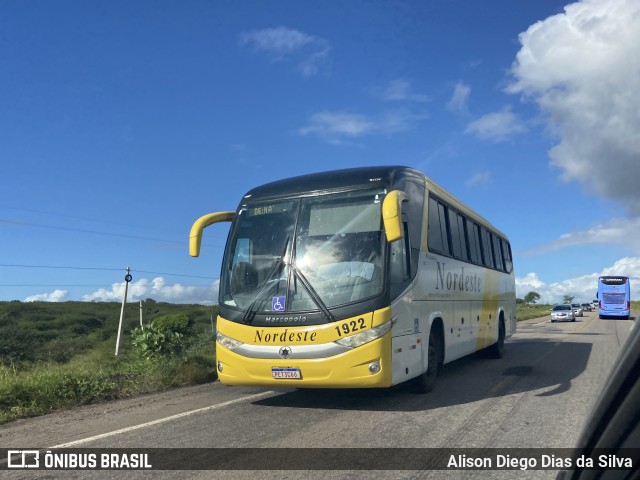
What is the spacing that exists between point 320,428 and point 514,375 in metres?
5.98

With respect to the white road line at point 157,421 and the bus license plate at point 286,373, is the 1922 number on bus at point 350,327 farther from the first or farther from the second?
the white road line at point 157,421

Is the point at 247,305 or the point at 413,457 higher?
the point at 247,305

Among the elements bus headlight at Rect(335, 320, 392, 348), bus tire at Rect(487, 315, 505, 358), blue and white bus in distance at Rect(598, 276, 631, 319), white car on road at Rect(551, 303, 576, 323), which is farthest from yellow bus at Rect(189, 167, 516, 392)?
blue and white bus in distance at Rect(598, 276, 631, 319)

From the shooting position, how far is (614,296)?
4641 cm

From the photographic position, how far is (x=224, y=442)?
6.10m

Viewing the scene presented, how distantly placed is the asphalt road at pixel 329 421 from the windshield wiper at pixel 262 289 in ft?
4.45

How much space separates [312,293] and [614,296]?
1826 inches

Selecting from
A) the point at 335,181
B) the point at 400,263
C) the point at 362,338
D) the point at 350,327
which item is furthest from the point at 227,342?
the point at 335,181

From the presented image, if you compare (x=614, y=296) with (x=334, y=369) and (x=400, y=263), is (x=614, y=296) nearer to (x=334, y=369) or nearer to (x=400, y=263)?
(x=400, y=263)

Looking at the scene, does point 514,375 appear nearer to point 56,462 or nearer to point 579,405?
point 579,405

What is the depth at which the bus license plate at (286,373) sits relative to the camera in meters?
7.41

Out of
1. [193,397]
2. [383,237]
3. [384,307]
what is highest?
[383,237]

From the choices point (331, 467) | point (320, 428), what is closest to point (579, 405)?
point (320, 428)

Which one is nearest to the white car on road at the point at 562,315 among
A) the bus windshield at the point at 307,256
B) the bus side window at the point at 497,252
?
the bus side window at the point at 497,252
